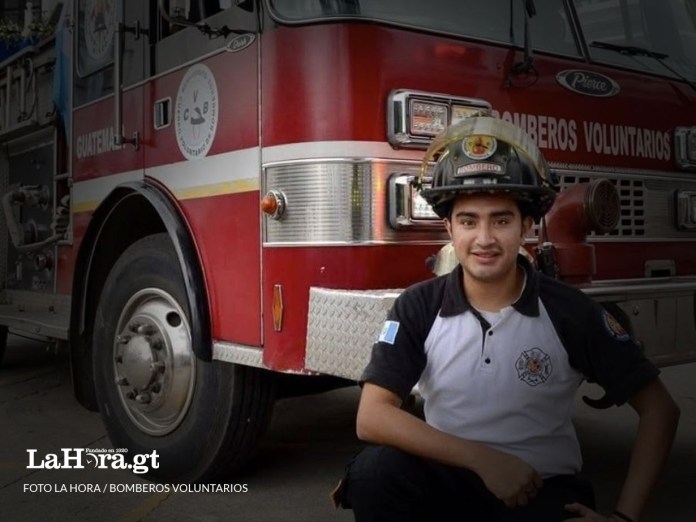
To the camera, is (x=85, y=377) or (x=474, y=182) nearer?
(x=474, y=182)

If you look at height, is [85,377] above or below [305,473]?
above

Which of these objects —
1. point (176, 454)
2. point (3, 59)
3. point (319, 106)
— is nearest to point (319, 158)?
point (319, 106)

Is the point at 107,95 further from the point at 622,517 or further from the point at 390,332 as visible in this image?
the point at 622,517

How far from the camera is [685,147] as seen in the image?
388 centimetres

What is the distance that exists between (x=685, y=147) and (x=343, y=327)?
2080mm

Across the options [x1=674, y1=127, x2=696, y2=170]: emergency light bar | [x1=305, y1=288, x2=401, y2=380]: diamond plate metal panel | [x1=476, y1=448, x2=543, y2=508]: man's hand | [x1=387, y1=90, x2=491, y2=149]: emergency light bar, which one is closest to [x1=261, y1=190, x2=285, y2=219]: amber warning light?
[x1=305, y1=288, x2=401, y2=380]: diamond plate metal panel

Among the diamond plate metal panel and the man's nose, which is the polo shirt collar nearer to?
the man's nose

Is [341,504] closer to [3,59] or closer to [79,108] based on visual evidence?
[79,108]

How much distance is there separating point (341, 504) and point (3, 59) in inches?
208

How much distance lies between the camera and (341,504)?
6.71ft

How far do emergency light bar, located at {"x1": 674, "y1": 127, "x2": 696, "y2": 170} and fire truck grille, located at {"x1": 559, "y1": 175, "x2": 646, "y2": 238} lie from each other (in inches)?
12.1

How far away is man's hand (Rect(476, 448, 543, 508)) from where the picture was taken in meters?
1.73

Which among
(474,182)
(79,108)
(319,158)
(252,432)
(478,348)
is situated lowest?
(252,432)

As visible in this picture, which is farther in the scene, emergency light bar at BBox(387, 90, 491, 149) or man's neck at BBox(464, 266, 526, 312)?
emergency light bar at BBox(387, 90, 491, 149)
